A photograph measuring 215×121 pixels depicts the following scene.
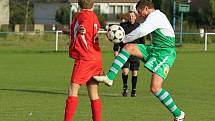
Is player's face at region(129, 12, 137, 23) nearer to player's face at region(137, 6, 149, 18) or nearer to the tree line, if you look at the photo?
player's face at region(137, 6, 149, 18)

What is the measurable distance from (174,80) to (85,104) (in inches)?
327

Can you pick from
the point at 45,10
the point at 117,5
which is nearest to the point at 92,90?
the point at 117,5

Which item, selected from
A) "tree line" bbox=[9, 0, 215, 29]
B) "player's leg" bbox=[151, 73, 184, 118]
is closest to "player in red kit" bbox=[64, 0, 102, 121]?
"player's leg" bbox=[151, 73, 184, 118]

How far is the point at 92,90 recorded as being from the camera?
Result: 10445 millimetres

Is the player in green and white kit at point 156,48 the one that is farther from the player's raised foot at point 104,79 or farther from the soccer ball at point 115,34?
the player's raised foot at point 104,79

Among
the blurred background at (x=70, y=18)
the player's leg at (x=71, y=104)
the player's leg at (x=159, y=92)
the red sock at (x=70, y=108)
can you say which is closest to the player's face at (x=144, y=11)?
the player's leg at (x=159, y=92)

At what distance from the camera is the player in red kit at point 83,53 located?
1015 cm

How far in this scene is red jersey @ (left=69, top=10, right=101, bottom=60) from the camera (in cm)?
1018

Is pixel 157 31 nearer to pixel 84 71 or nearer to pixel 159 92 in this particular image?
pixel 159 92

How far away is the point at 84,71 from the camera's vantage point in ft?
33.4

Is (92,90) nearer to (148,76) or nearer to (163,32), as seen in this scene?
(163,32)

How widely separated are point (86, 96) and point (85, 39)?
661cm

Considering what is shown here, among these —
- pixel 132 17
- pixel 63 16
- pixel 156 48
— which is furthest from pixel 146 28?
pixel 63 16

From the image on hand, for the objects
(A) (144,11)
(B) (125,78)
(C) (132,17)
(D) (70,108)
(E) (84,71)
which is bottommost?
(B) (125,78)
